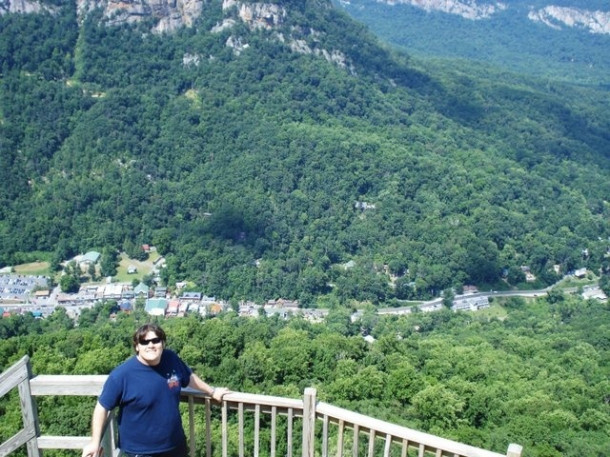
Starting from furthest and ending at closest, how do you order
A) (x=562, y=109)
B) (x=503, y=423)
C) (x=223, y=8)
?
(x=562, y=109) → (x=223, y=8) → (x=503, y=423)

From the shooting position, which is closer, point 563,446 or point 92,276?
point 563,446

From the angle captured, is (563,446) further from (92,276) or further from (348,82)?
(348,82)

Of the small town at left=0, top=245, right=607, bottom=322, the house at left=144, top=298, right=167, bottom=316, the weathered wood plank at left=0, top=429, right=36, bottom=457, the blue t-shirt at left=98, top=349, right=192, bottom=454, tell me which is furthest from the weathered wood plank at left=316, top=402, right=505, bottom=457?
the house at left=144, top=298, right=167, bottom=316

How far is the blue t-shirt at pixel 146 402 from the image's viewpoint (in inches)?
220

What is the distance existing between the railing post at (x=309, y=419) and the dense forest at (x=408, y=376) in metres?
6.10

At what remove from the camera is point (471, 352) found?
2522 cm

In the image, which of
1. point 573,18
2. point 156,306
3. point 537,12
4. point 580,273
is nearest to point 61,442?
point 156,306

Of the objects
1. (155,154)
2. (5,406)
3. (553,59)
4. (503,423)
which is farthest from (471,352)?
(553,59)

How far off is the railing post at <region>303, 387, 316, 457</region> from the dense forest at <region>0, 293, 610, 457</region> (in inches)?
240

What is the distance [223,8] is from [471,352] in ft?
169

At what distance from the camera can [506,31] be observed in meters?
147

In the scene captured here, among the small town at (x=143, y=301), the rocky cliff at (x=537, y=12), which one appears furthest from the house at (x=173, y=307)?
the rocky cliff at (x=537, y=12)

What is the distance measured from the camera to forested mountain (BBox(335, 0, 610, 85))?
126438 mm

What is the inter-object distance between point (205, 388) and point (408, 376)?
47.2 ft
